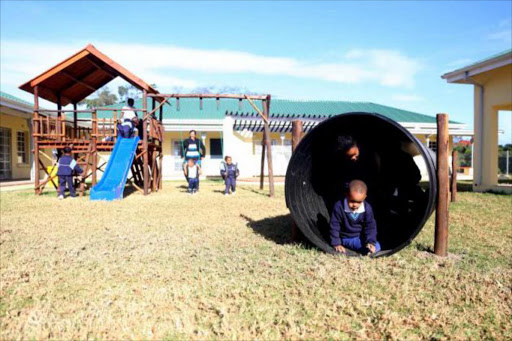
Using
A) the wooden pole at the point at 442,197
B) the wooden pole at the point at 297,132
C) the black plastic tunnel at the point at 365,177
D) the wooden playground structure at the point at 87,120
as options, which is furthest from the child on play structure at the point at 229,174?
the wooden pole at the point at 442,197

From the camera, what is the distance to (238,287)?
3305 millimetres

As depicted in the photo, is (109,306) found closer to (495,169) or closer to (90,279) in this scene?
(90,279)

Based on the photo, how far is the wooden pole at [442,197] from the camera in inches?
170

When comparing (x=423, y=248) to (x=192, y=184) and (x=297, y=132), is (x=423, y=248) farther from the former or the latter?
(x=192, y=184)

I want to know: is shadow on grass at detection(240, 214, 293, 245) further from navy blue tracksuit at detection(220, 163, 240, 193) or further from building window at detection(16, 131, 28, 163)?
building window at detection(16, 131, 28, 163)

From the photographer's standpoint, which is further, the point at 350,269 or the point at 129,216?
the point at 129,216

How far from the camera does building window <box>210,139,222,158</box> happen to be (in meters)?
22.8

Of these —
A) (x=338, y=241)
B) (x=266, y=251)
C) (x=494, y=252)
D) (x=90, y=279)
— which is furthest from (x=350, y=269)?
→ (x=90, y=279)

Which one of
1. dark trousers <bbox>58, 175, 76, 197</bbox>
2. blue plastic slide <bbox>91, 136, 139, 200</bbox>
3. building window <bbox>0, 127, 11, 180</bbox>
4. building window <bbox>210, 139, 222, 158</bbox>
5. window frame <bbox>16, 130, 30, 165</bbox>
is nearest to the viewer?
blue plastic slide <bbox>91, 136, 139, 200</bbox>

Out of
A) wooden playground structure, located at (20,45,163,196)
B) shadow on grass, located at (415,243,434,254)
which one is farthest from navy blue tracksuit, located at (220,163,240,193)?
shadow on grass, located at (415,243,434,254)

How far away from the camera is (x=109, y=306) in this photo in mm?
2918

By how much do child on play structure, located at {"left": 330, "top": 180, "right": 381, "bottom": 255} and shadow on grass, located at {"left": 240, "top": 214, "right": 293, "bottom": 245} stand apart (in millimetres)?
798

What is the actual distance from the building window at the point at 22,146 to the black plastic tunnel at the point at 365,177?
63.5 feet

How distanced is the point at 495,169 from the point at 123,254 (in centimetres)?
1176
